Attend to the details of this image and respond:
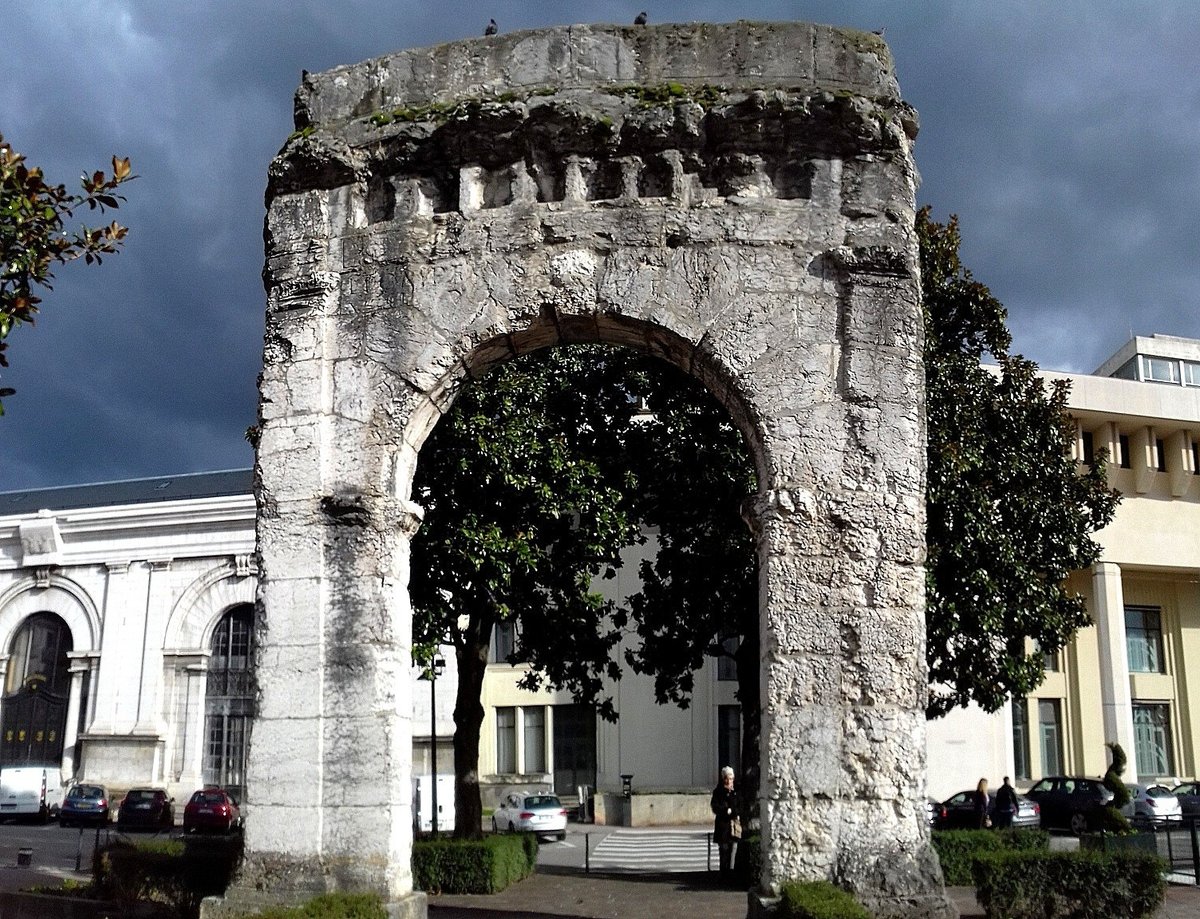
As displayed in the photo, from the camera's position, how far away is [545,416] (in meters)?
16.1

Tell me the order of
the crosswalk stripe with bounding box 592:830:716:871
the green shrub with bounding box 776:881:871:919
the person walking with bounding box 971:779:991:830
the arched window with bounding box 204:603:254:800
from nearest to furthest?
1. the green shrub with bounding box 776:881:871:919
2. the crosswalk stripe with bounding box 592:830:716:871
3. the person walking with bounding box 971:779:991:830
4. the arched window with bounding box 204:603:254:800

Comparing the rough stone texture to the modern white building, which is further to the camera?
the modern white building

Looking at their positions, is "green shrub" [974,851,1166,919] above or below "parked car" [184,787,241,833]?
above

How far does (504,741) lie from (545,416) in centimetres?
1779

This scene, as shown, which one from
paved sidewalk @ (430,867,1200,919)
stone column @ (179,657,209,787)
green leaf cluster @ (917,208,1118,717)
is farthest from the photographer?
stone column @ (179,657,209,787)

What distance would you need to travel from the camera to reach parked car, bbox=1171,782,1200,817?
25.3 m

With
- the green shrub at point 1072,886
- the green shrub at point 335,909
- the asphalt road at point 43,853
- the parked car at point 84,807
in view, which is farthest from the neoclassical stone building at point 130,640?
the green shrub at point 335,909

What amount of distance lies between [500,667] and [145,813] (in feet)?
30.1


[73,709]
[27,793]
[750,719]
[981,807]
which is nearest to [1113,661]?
[981,807]

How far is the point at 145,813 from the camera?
2791 centimetres

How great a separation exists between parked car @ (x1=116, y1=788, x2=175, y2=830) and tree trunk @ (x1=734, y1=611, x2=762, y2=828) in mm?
16899

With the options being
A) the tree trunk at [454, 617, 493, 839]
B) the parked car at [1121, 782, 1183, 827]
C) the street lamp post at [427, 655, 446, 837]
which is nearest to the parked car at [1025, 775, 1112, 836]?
the parked car at [1121, 782, 1183, 827]

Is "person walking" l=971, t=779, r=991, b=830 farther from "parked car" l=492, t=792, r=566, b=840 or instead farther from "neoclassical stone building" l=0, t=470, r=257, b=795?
"neoclassical stone building" l=0, t=470, r=257, b=795

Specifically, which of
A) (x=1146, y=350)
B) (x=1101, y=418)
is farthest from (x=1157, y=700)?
(x=1146, y=350)
